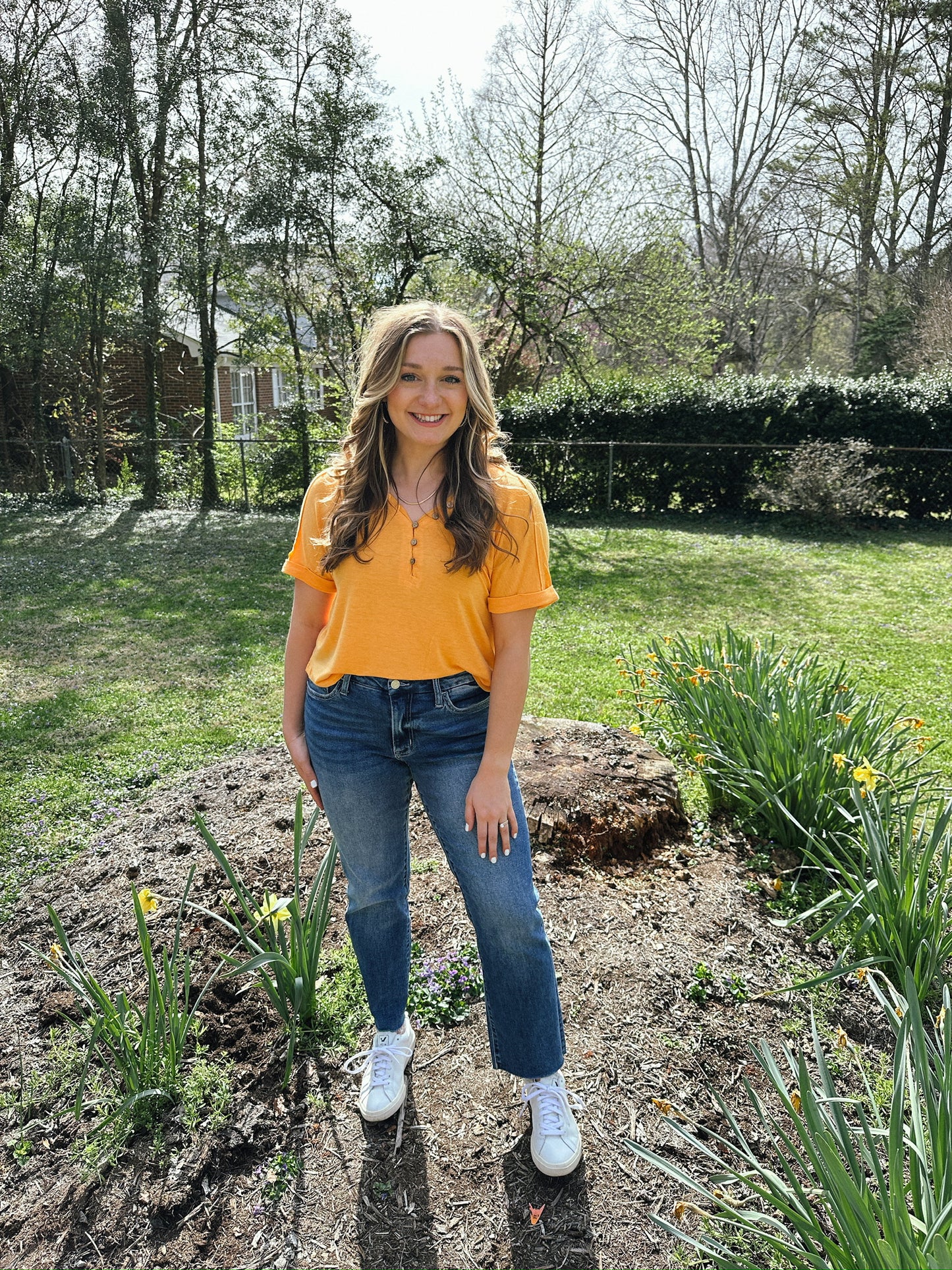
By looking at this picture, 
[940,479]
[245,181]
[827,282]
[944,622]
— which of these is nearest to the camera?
[944,622]

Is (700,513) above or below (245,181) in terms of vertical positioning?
below

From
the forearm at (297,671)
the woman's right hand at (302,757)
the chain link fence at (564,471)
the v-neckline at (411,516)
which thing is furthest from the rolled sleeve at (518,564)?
the chain link fence at (564,471)

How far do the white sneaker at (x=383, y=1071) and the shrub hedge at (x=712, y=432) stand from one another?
11.4 m

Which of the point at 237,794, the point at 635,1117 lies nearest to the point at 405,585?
the point at 635,1117

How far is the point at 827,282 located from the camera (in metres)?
25.0

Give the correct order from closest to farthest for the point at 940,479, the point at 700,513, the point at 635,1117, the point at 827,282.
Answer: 1. the point at 635,1117
2. the point at 940,479
3. the point at 700,513
4. the point at 827,282

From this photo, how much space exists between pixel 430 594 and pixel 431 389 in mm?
395

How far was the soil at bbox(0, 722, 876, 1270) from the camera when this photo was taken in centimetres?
165

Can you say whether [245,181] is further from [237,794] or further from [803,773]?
[803,773]

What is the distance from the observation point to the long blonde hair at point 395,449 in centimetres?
159

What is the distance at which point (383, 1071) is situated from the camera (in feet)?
6.33

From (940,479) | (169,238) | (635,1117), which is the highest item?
(169,238)

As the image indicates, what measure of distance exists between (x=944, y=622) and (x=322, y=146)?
11654 mm

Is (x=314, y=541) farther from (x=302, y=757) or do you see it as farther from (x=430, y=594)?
(x=302, y=757)
